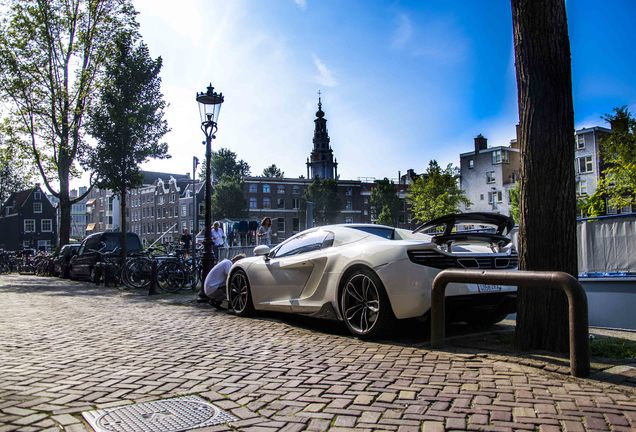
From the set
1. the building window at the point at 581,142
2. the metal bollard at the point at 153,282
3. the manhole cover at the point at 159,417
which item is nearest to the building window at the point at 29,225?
the building window at the point at 581,142

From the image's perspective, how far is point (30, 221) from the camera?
294 ft

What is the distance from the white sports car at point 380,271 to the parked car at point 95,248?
41.5ft

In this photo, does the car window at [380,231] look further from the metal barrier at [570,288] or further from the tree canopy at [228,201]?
the tree canopy at [228,201]

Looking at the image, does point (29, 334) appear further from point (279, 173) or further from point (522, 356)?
point (279, 173)

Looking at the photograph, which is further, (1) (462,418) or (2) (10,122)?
(2) (10,122)

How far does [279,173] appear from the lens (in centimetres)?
12275

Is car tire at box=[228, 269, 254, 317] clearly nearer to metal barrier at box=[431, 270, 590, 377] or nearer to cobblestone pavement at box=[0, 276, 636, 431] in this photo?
cobblestone pavement at box=[0, 276, 636, 431]

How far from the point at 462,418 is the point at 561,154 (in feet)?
9.27

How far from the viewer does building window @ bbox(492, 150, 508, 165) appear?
68000 millimetres

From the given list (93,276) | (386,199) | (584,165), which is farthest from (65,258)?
(386,199)

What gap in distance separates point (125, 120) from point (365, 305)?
16778 millimetres

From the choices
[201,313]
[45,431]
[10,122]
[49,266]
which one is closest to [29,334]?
[201,313]

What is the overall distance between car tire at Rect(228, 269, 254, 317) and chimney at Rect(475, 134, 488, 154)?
6849 centimetres

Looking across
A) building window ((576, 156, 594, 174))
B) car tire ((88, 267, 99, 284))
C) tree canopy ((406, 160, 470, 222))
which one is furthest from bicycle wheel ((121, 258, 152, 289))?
building window ((576, 156, 594, 174))
